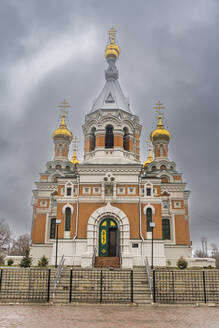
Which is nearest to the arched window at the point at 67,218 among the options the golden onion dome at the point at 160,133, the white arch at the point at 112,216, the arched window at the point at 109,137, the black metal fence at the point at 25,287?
the white arch at the point at 112,216

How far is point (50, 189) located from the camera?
3019cm

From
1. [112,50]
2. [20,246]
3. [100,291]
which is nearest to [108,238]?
[100,291]

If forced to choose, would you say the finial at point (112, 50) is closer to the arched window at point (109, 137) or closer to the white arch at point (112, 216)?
the arched window at point (109, 137)

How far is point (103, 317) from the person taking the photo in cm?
924

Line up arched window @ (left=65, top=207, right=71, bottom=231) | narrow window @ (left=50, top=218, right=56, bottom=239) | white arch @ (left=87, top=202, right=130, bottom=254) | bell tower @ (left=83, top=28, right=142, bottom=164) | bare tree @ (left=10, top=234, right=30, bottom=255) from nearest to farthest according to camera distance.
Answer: white arch @ (left=87, top=202, right=130, bottom=254), arched window @ (left=65, top=207, right=71, bottom=231), bell tower @ (left=83, top=28, right=142, bottom=164), narrow window @ (left=50, top=218, right=56, bottom=239), bare tree @ (left=10, top=234, right=30, bottom=255)

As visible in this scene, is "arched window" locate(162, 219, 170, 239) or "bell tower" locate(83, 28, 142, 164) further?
"arched window" locate(162, 219, 170, 239)

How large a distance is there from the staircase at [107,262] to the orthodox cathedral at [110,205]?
0.22 feet

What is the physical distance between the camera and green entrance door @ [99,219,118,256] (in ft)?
73.0

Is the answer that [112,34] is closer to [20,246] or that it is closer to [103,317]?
[103,317]

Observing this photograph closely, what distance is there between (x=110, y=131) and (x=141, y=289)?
47.9ft

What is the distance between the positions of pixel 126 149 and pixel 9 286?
15.3 m

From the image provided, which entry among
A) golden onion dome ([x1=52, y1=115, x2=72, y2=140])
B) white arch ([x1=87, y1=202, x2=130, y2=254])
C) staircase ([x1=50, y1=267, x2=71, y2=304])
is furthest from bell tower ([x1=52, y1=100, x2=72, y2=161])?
staircase ([x1=50, y1=267, x2=71, y2=304])

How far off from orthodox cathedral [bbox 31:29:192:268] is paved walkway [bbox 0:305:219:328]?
856 cm

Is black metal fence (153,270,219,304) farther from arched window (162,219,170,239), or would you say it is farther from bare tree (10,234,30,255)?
bare tree (10,234,30,255)
